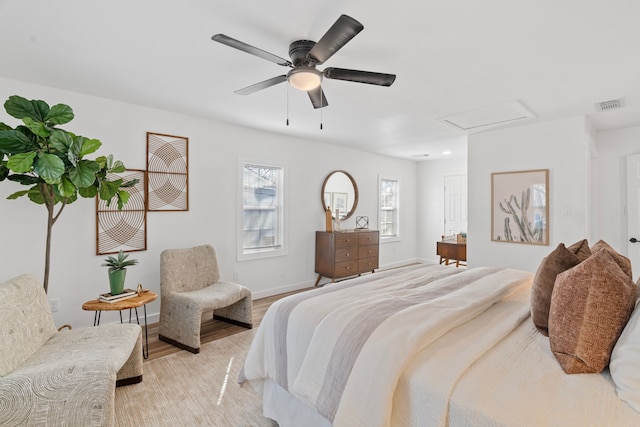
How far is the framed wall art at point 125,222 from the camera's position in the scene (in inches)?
130

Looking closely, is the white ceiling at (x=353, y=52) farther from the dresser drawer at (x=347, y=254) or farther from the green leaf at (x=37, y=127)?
the dresser drawer at (x=347, y=254)

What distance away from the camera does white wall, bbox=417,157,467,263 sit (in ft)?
23.5

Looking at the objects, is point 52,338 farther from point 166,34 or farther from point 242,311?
point 166,34

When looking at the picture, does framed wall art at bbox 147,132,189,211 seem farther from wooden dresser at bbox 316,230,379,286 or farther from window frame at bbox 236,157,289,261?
wooden dresser at bbox 316,230,379,286

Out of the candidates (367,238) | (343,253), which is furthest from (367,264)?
(343,253)

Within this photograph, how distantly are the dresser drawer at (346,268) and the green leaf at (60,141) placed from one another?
3.72 m

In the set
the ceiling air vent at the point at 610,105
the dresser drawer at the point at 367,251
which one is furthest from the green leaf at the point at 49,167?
the ceiling air vent at the point at 610,105

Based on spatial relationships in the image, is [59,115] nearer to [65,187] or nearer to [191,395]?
[65,187]

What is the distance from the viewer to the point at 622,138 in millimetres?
4277

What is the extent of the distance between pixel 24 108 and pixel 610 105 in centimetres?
519

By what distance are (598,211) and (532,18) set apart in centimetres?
376

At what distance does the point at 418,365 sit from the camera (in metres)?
1.27

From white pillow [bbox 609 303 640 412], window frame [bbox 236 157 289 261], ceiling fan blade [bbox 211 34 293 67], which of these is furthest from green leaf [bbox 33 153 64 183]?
white pillow [bbox 609 303 640 412]

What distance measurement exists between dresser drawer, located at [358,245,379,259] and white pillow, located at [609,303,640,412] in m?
4.33
